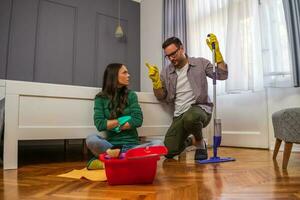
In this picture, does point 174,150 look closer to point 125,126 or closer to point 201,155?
point 201,155

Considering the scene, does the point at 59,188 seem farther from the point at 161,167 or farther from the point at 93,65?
the point at 93,65

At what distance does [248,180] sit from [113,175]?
57 centimetres

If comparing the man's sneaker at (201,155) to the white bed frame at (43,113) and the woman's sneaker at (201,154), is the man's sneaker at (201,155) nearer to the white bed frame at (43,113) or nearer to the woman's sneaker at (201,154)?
the woman's sneaker at (201,154)

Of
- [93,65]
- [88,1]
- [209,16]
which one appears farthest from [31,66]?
[209,16]

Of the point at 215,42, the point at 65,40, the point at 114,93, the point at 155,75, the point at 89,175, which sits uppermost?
the point at 65,40

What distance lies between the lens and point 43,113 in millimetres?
1687

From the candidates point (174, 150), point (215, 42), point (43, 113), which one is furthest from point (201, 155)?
point (43, 113)

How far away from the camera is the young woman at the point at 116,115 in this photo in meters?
1.63

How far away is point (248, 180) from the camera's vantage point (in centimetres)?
113

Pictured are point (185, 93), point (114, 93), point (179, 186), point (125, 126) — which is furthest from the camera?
point (185, 93)

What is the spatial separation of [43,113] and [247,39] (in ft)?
6.01

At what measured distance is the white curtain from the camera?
217 centimetres

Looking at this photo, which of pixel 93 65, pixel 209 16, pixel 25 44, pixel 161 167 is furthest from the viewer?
pixel 93 65

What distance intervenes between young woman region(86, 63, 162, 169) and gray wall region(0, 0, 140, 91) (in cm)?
172
